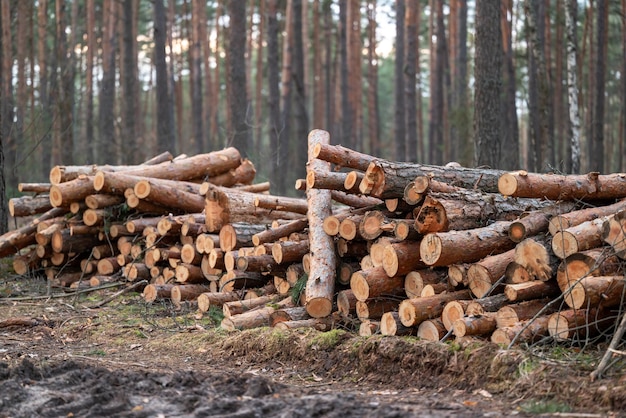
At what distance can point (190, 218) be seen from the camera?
9.07 meters

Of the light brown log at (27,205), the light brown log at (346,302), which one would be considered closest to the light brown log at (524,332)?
the light brown log at (346,302)

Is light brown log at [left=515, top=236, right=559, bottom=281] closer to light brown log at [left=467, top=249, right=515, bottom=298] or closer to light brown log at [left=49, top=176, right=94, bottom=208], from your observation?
light brown log at [left=467, top=249, right=515, bottom=298]

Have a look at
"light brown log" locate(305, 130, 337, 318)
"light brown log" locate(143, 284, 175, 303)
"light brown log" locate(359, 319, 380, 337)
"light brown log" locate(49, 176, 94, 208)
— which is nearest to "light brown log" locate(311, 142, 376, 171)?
"light brown log" locate(305, 130, 337, 318)

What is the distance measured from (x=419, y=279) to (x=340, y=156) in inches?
62.5

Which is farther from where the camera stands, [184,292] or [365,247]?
[184,292]

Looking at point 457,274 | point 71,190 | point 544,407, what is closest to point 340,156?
point 457,274

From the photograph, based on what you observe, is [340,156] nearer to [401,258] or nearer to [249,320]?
[401,258]

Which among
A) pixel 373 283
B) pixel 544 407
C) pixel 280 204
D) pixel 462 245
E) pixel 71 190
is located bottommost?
pixel 544 407

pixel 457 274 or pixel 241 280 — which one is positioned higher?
pixel 457 274

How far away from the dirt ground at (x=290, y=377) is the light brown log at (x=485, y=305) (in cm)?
39

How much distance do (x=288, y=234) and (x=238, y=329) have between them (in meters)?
1.58

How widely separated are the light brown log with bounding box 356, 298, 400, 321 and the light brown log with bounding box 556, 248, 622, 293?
1.62 metres

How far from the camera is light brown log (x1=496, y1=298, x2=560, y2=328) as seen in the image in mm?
5352

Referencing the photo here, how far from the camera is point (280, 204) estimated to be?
926 centimetres
